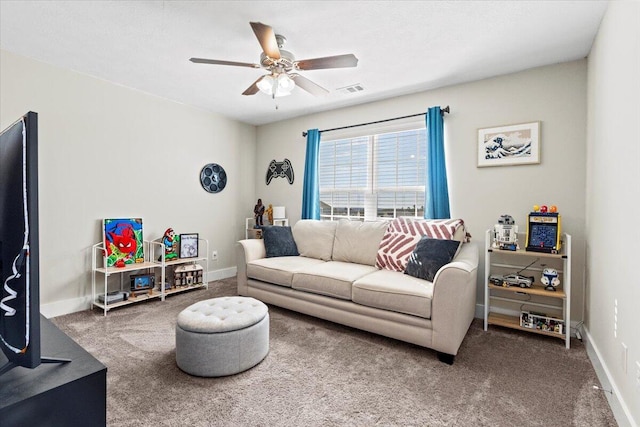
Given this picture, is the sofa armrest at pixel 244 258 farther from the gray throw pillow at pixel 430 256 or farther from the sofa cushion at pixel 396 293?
the gray throw pillow at pixel 430 256

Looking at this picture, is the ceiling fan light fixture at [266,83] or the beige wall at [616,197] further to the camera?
the ceiling fan light fixture at [266,83]

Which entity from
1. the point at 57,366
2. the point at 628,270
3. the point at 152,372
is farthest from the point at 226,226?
the point at 628,270

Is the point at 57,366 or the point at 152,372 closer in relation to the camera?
the point at 57,366

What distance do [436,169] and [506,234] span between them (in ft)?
3.14

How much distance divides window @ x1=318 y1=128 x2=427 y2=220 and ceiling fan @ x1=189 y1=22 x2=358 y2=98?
1441 mm

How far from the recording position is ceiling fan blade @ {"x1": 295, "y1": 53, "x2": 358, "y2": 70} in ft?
6.95

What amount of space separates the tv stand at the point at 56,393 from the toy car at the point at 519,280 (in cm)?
298

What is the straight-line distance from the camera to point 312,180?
14.2 feet

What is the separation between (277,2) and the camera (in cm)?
203

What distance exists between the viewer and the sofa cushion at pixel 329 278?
106 inches

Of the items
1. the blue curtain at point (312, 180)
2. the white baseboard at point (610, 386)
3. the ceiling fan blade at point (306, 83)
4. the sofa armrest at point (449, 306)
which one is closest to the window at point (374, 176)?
the blue curtain at point (312, 180)

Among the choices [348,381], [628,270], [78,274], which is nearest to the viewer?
[628,270]

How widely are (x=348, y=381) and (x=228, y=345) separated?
2.65 ft

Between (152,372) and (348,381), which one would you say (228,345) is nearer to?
(152,372)
